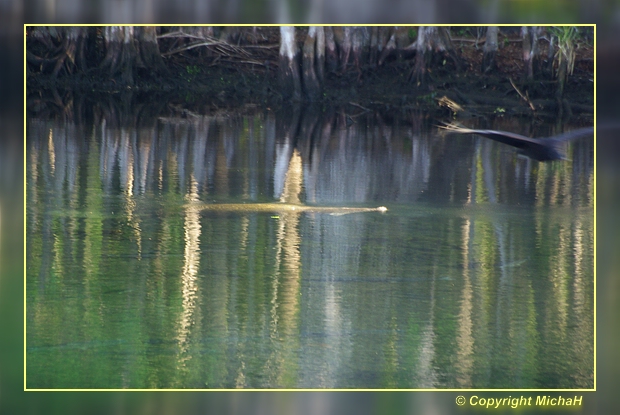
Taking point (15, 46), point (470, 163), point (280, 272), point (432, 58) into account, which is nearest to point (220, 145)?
point (470, 163)

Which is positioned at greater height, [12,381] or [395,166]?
[395,166]

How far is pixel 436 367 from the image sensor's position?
5.35 metres

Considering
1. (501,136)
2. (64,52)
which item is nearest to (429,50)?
(64,52)

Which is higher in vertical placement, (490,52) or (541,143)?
(490,52)

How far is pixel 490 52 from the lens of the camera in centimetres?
1305

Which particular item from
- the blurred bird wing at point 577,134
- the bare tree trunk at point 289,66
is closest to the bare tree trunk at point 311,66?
the bare tree trunk at point 289,66

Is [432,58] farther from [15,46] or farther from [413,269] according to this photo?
[15,46]

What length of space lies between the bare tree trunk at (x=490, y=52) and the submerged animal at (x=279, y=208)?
5.56 metres

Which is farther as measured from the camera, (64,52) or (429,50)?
(429,50)

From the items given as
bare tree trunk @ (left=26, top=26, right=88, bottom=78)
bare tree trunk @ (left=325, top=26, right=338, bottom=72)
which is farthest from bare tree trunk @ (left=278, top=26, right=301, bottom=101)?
bare tree trunk @ (left=26, top=26, right=88, bottom=78)

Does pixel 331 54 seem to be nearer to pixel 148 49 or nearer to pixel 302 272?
pixel 148 49

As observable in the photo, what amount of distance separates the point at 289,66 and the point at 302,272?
269 inches

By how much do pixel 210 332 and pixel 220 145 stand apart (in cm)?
572

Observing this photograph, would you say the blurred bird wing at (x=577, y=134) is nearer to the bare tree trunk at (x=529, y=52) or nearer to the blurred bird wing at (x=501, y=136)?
the blurred bird wing at (x=501, y=136)
